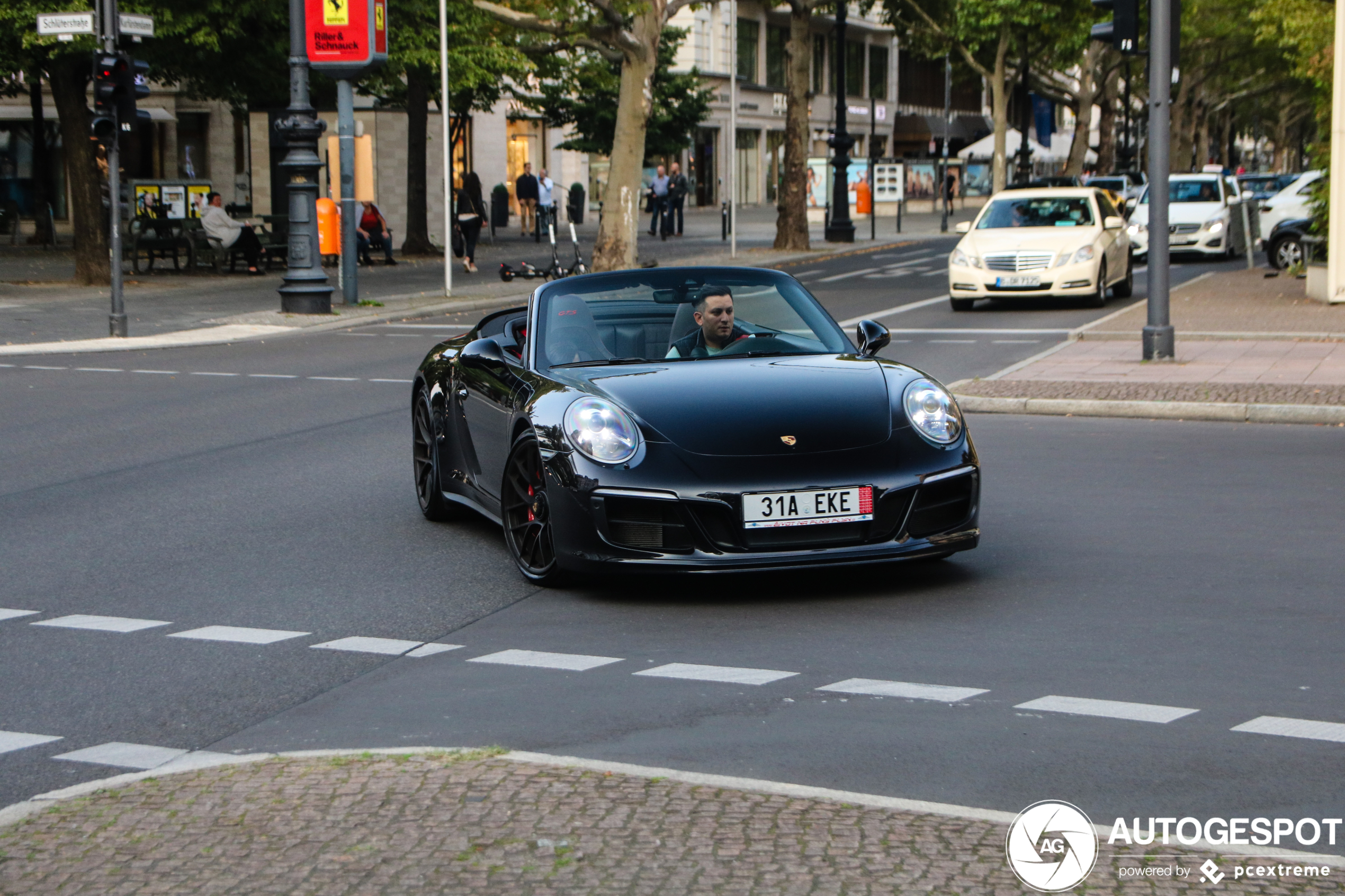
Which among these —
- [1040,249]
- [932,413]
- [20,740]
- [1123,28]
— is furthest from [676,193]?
[20,740]

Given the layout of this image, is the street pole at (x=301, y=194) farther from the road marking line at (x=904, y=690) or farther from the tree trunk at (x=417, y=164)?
the road marking line at (x=904, y=690)

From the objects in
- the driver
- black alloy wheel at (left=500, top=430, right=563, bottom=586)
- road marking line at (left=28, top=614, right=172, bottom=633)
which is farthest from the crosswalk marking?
the driver

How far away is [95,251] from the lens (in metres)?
28.6

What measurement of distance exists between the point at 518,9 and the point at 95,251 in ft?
38.0

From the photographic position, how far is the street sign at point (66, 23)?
1995 centimetres

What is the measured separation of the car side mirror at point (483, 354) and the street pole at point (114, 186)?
12533 mm

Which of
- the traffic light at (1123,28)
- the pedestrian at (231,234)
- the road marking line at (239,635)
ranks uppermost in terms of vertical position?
the traffic light at (1123,28)

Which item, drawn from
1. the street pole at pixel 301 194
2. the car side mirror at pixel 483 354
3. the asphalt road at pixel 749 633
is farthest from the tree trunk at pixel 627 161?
the car side mirror at pixel 483 354

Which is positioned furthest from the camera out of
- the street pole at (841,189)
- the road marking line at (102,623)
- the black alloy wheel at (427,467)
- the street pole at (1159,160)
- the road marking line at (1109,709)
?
the street pole at (841,189)

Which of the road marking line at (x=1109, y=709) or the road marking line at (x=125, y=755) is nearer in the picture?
the road marking line at (x=125, y=755)

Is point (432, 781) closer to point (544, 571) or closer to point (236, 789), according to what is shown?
point (236, 789)

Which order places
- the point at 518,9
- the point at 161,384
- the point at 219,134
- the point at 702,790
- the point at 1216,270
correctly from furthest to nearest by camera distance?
the point at 219,134
the point at 518,9
the point at 1216,270
the point at 161,384
the point at 702,790

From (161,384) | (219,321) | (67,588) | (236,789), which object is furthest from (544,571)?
(219,321)

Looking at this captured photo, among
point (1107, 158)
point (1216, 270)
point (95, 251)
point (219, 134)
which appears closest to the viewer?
point (95, 251)
